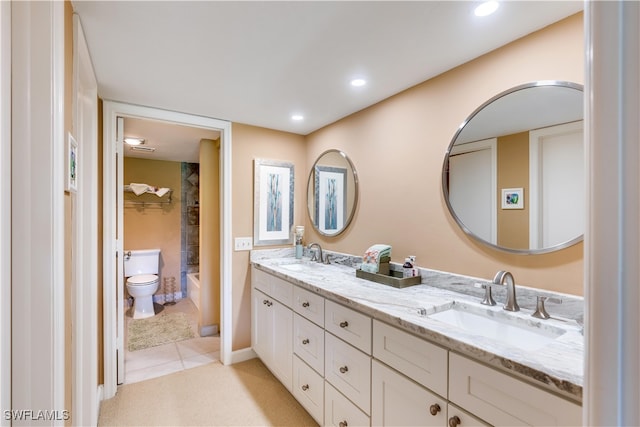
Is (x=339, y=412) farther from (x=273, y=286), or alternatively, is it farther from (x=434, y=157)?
(x=434, y=157)

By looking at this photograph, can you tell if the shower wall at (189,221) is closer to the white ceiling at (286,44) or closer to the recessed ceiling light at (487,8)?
the white ceiling at (286,44)

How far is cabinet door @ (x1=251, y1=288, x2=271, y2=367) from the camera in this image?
7.94 feet

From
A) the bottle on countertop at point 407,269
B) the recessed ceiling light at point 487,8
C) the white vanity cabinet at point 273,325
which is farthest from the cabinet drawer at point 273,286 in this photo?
the recessed ceiling light at point 487,8

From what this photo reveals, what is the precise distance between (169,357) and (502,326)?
9.08 feet

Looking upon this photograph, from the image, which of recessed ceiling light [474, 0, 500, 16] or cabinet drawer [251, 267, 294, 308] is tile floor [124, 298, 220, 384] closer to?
cabinet drawer [251, 267, 294, 308]

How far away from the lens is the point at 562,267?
127cm

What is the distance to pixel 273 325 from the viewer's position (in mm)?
2320

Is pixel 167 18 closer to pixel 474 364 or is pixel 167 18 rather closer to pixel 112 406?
pixel 474 364

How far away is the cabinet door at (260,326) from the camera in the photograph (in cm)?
242

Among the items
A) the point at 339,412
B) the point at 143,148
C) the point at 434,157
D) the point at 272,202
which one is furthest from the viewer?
the point at 143,148

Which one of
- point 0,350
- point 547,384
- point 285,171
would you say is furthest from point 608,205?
point 285,171

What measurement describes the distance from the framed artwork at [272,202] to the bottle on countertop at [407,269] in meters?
1.39

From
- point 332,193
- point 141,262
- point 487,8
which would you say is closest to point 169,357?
point 141,262

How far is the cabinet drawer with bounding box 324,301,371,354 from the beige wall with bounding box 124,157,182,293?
146 inches
